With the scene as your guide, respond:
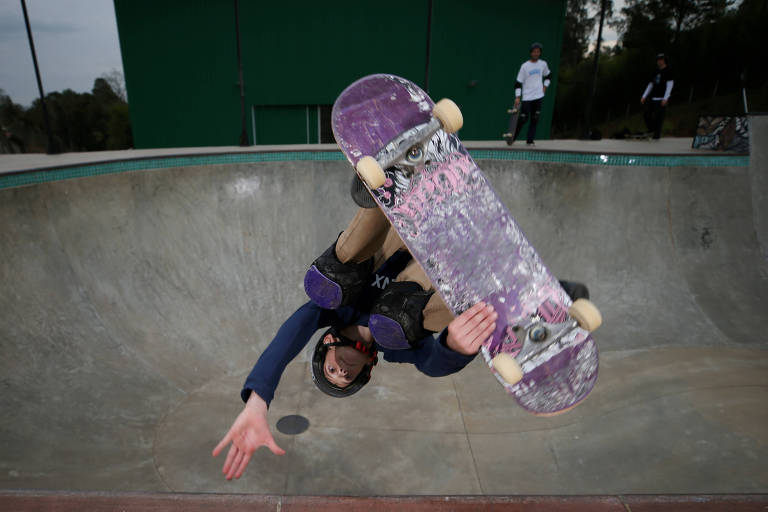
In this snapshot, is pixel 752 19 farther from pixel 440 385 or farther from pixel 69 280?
pixel 69 280

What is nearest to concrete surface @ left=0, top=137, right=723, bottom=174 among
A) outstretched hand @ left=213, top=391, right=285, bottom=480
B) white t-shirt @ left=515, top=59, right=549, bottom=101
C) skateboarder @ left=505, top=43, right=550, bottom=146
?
skateboarder @ left=505, top=43, right=550, bottom=146

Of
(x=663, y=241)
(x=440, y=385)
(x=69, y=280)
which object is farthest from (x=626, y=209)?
(x=69, y=280)

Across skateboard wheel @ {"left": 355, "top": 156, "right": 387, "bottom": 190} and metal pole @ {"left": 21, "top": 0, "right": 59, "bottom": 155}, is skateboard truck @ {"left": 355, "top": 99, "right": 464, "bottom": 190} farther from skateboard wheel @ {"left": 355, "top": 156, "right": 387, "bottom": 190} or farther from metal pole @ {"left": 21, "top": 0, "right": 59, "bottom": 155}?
metal pole @ {"left": 21, "top": 0, "right": 59, "bottom": 155}

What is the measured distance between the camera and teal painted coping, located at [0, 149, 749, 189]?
594 centimetres

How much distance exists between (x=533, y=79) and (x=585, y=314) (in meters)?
7.58

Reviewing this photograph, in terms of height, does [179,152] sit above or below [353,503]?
above

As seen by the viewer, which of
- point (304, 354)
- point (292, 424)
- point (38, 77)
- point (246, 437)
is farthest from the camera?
point (38, 77)

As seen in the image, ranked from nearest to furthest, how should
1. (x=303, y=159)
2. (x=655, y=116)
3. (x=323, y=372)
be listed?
(x=323, y=372) < (x=303, y=159) < (x=655, y=116)

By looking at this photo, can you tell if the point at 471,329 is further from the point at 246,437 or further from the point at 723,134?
the point at 723,134

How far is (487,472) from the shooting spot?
13.6 feet

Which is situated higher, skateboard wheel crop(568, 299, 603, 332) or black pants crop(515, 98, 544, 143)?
black pants crop(515, 98, 544, 143)

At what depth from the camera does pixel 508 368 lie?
212 centimetres

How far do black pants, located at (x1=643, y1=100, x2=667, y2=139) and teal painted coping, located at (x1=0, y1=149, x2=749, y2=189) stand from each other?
4.16 m

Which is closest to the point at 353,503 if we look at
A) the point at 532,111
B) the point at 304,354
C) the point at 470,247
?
the point at 470,247
